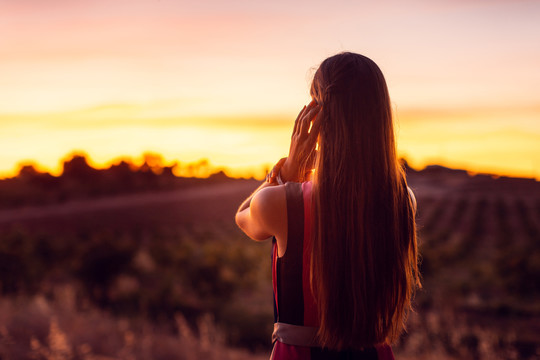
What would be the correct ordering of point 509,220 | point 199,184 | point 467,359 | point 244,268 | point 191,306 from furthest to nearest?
point 199,184 < point 509,220 < point 244,268 < point 191,306 < point 467,359

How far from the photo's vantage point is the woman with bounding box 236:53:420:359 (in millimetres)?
1447

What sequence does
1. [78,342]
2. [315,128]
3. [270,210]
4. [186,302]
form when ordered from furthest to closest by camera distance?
[186,302], [78,342], [315,128], [270,210]

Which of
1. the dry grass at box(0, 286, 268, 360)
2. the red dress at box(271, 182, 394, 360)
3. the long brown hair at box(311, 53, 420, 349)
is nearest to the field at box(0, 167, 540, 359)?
the dry grass at box(0, 286, 268, 360)

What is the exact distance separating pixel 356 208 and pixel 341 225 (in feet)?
0.22

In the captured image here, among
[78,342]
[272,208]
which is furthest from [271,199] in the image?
[78,342]

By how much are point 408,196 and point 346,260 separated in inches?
12.0

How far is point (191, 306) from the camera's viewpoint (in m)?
14.3

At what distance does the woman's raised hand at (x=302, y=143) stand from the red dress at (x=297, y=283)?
0.13 m

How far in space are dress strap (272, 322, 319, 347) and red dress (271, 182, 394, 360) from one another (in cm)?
1

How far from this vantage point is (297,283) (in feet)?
4.93

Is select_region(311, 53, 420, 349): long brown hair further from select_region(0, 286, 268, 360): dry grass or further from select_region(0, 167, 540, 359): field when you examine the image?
select_region(0, 286, 268, 360): dry grass

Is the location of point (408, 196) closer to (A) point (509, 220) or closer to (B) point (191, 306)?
(B) point (191, 306)

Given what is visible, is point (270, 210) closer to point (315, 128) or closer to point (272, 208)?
point (272, 208)

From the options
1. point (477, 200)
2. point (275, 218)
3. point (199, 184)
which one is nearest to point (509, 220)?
point (477, 200)
